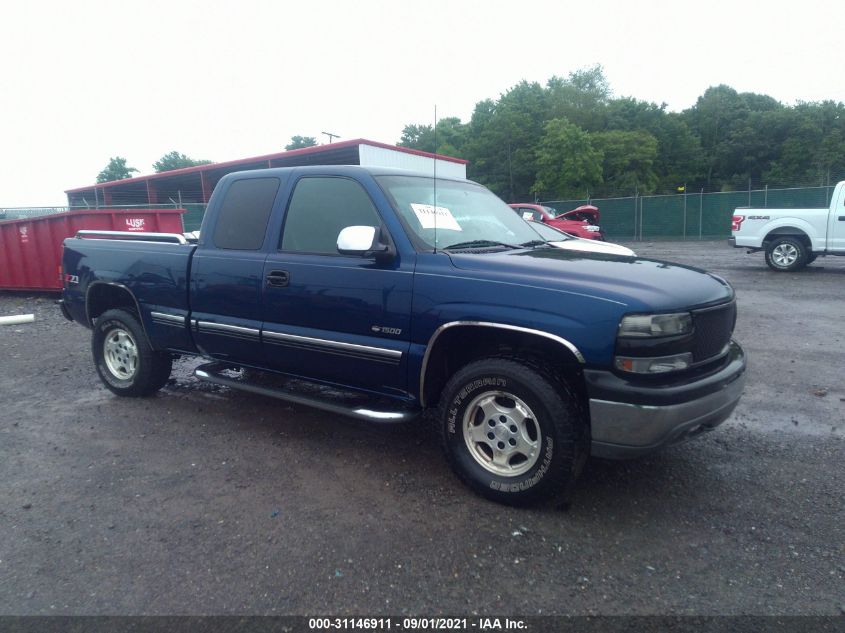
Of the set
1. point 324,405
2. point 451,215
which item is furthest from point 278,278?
point 451,215

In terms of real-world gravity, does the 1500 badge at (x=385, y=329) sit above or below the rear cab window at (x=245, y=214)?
below

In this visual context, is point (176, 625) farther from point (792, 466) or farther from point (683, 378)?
point (792, 466)

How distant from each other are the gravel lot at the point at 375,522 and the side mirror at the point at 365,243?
137 centimetres

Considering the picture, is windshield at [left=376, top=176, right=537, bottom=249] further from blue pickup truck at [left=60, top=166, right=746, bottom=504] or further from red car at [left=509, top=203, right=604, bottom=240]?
red car at [left=509, top=203, right=604, bottom=240]

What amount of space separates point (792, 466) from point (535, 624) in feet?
7.57

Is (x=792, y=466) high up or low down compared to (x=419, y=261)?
down

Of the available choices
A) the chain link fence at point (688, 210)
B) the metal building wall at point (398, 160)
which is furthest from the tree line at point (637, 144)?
the metal building wall at point (398, 160)

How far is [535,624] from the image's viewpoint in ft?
8.07

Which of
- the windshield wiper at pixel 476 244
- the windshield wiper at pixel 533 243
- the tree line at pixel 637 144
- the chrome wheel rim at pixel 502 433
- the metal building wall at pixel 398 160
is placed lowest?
the chrome wheel rim at pixel 502 433

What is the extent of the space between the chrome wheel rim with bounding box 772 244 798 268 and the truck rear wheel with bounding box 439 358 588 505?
41.1ft

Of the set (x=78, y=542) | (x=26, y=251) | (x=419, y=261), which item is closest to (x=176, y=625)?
(x=78, y=542)

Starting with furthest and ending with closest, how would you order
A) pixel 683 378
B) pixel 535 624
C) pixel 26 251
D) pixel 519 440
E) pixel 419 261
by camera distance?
pixel 26 251 → pixel 419 261 → pixel 519 440 → pixel 683 378 → pixel 535 624

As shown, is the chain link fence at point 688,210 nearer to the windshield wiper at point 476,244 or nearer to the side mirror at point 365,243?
the windshield wiper at point 476,244

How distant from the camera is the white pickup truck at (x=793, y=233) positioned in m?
12.9
